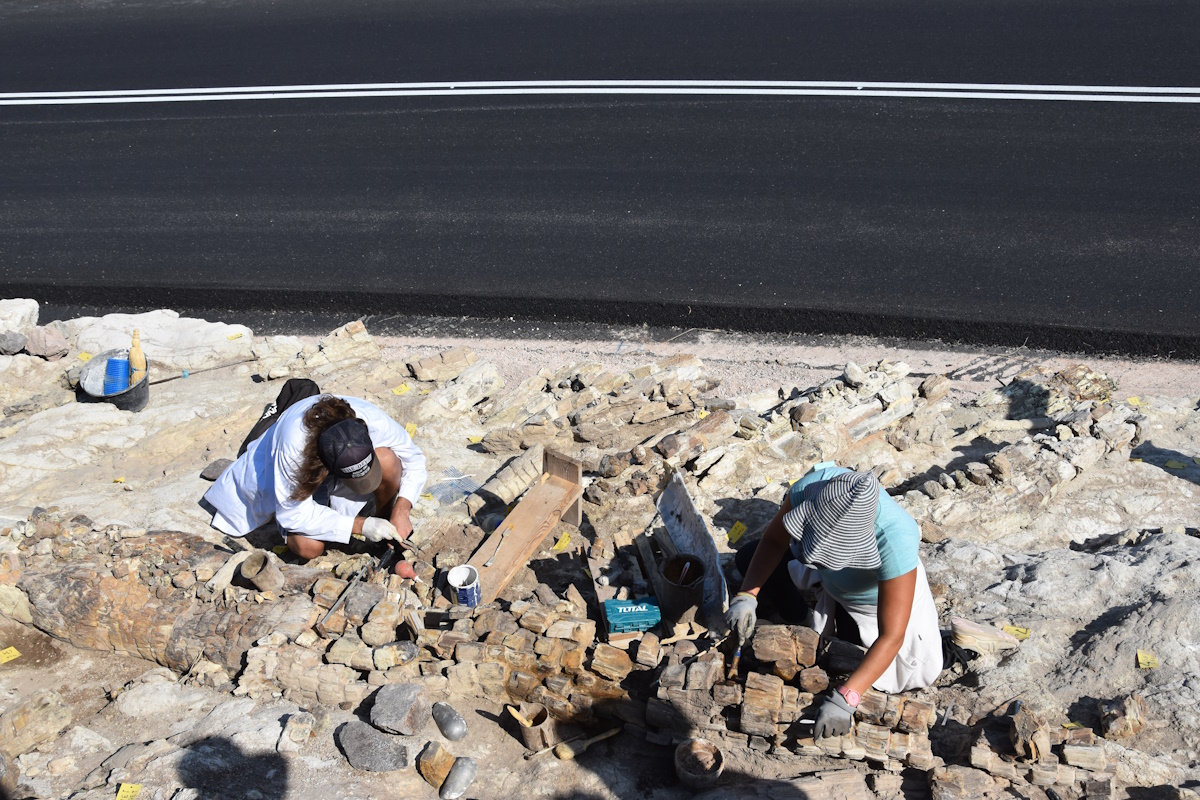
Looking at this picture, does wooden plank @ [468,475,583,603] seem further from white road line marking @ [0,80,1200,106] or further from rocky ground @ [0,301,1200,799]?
white road line marking @ [0,80,1200,106]

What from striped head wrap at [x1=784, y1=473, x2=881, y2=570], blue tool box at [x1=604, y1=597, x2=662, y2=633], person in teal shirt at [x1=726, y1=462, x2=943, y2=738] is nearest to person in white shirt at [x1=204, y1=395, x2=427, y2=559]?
blue tool box at [x1=604, y1=597, x2=662, y2=633]

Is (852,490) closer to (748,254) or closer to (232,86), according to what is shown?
(748,254)

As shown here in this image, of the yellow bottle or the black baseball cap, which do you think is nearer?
the black baseball cap

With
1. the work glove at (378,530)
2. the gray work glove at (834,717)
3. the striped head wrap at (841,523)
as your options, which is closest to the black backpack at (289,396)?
the work glove at (378,530)

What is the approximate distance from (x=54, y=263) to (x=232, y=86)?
4.01 m

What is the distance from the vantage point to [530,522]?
498cm

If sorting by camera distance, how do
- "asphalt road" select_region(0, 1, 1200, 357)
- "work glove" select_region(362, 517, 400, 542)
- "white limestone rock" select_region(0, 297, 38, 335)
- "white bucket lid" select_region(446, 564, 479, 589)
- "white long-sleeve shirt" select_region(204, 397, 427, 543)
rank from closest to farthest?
"white bucket lid" select_region(446, 564, 479, 589) → "white long-sleeve shirt" select_region(204, 397, 427, 543) → "work glove" select_region(362, 517, 400, 542) → "white limestone rock" select_region(0, 297, 38, 335) → "asphalt road" select_region(0, 1, 1200, 357)

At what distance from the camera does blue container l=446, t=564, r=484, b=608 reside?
4.39m

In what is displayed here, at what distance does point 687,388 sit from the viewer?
664 centimetres

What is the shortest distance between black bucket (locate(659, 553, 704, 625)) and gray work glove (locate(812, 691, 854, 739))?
2.88 ft

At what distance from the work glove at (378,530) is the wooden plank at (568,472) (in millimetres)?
976

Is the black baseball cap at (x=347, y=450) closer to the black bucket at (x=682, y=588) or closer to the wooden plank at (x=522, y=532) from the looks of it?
the wooden plank at (x=522, y=532)

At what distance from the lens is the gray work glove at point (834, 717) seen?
361 centimetres

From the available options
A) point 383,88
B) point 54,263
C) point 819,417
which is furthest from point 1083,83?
point 54,263
